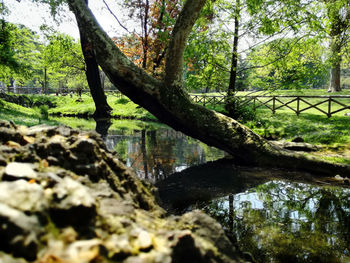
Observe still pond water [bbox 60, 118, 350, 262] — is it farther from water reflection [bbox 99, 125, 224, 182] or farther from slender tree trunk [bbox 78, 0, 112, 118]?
slender tree trunk [bbox 78, 0, 112, 118]

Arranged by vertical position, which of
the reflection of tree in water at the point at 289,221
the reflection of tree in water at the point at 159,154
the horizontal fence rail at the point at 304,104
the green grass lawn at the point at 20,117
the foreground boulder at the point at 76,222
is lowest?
the reflection of tree in water at the point at 289,221

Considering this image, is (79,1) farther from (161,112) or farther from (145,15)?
(145,15)

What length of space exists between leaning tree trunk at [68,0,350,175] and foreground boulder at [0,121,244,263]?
3.80 meters

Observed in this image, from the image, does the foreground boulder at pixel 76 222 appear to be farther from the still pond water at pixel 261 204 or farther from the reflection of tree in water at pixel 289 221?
the reflection of tree in water at pixel 289 221

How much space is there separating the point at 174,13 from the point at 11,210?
1789cm

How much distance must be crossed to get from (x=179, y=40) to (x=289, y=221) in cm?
484

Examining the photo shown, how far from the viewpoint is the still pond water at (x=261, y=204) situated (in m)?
3.17

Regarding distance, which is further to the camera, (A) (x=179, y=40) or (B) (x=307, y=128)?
(B) (x=307, y=128)

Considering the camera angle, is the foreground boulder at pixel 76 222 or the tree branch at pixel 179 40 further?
the tree branch at pixel 179 40

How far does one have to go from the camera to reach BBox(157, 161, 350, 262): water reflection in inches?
124

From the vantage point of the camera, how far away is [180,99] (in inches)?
258

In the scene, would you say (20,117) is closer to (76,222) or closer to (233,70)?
(233,70)

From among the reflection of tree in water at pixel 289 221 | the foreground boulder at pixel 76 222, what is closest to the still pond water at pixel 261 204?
the reflection of tree in water at pixel 289 221

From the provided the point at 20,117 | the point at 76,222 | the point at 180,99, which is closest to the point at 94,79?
the point at 20,117
